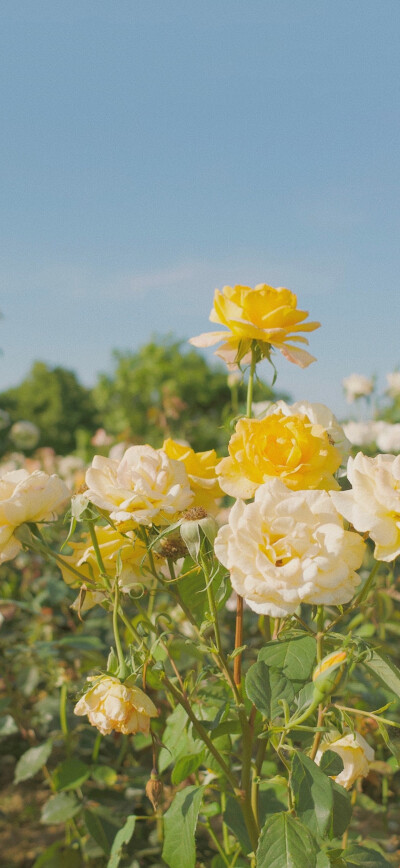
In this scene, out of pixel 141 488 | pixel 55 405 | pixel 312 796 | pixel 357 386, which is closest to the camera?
pixel 312 796

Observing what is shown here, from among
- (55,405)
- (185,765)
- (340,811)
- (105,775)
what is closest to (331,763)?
(340,811)

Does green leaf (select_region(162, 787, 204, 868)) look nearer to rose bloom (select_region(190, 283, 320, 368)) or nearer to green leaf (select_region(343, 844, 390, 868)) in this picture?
green leaf (select_region(343, 844, 390, 868))

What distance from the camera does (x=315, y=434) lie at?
0.81m

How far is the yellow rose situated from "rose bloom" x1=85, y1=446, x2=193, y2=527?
56 mm

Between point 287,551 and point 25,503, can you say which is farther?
point 25,503

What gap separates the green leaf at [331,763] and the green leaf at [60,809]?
0.87m

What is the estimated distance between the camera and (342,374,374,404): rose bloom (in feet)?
11.5

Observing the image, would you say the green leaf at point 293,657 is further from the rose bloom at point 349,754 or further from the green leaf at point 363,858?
the green leaf at point 363,858

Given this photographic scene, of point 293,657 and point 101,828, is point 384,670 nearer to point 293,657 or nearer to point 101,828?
point 293,657

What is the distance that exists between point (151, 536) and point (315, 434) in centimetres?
23

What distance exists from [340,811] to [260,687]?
19cm

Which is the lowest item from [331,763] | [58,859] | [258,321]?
[58,859]

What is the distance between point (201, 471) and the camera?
92 centimetres

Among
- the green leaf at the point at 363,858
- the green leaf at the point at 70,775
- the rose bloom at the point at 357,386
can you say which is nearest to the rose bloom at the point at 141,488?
the green leaf at the point at 363,858
